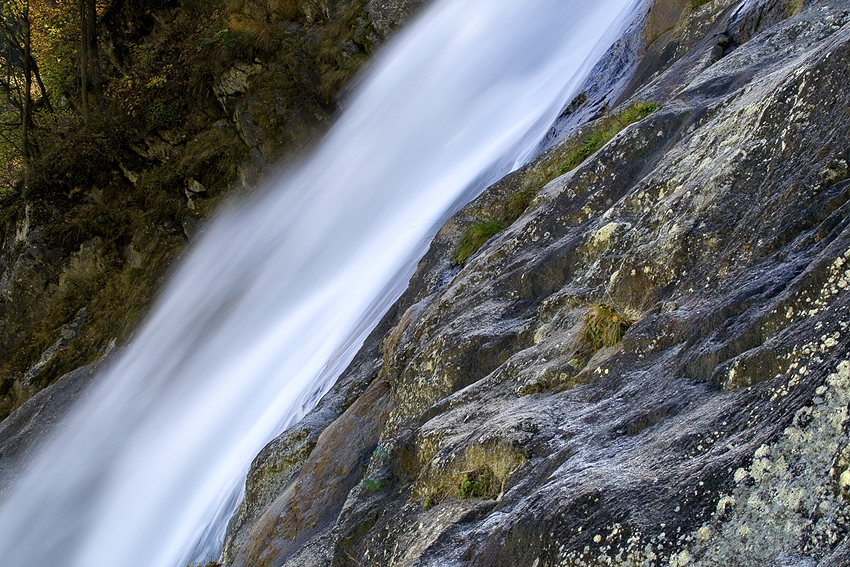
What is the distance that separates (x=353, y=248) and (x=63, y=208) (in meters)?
10.9

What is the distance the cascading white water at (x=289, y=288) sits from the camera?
29.1 ft

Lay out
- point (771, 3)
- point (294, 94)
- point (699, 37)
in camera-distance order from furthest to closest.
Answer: point (294, 94), point (699, 37), point (771, 3)

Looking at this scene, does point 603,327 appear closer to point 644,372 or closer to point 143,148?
point 644,372

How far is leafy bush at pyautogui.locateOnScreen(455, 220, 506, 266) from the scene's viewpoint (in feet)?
21.7

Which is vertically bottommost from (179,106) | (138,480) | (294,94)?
(138,480)

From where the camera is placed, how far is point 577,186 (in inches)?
214

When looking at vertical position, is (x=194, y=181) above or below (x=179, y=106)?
below

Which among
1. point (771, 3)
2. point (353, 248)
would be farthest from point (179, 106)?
point (771, 3)

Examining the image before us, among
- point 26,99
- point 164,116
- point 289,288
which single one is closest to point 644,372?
point 289,288

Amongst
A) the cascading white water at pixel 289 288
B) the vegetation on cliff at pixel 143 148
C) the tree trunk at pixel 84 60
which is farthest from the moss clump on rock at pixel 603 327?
the tree trunk at pixel 84 60

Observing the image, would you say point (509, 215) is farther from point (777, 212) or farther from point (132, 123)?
point (132, 123)

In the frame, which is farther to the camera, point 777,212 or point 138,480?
point 138,480

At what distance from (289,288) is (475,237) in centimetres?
582

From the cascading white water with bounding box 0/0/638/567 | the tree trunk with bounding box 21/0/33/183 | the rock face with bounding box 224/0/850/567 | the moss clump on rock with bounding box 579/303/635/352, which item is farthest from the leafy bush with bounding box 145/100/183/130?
the moss clump on rock with bounding box 579/303/635/352
